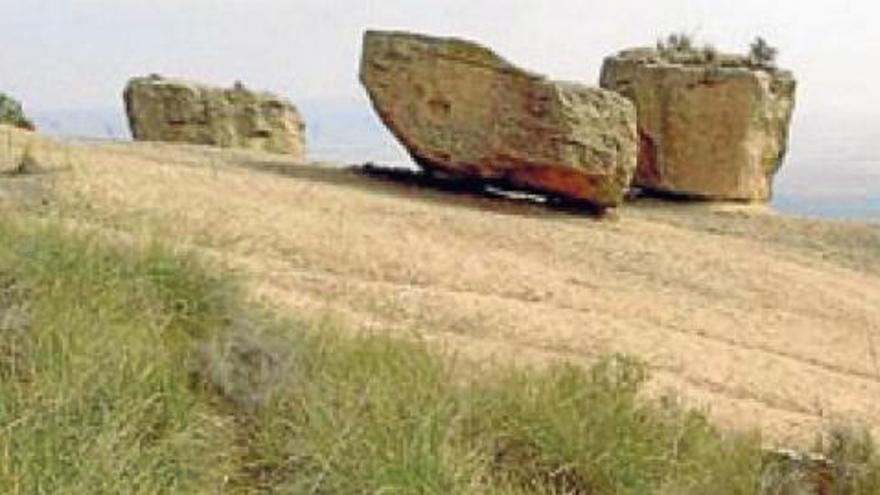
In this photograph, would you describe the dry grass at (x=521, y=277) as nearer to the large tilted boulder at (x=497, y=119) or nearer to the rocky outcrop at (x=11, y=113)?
the large tilted boulder at (x=497, y=119)

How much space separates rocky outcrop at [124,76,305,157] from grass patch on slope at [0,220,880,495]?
714 inches

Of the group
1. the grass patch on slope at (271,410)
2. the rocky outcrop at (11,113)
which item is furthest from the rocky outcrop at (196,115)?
the grass patch on slope at (271,410)

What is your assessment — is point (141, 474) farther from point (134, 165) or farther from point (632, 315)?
point (134, 165)

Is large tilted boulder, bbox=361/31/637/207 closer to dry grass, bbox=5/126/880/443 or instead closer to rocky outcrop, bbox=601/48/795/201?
dry grass, bbox=5/126/880/443

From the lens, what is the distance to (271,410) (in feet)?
20.5

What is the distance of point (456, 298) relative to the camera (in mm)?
12086

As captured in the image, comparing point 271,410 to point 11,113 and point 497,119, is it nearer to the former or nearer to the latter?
point 497,119

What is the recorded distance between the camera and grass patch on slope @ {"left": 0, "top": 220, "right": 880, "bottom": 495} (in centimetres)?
522

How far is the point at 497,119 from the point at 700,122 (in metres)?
6.98

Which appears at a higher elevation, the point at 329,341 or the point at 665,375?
the point at 329,341

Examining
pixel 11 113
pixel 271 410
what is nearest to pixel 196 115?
pixel 11 113

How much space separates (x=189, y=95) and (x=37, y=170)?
13129 millimetres

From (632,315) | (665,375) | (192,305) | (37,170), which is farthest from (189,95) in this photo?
(192,305)

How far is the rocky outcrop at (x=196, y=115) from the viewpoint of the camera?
1029 inches
